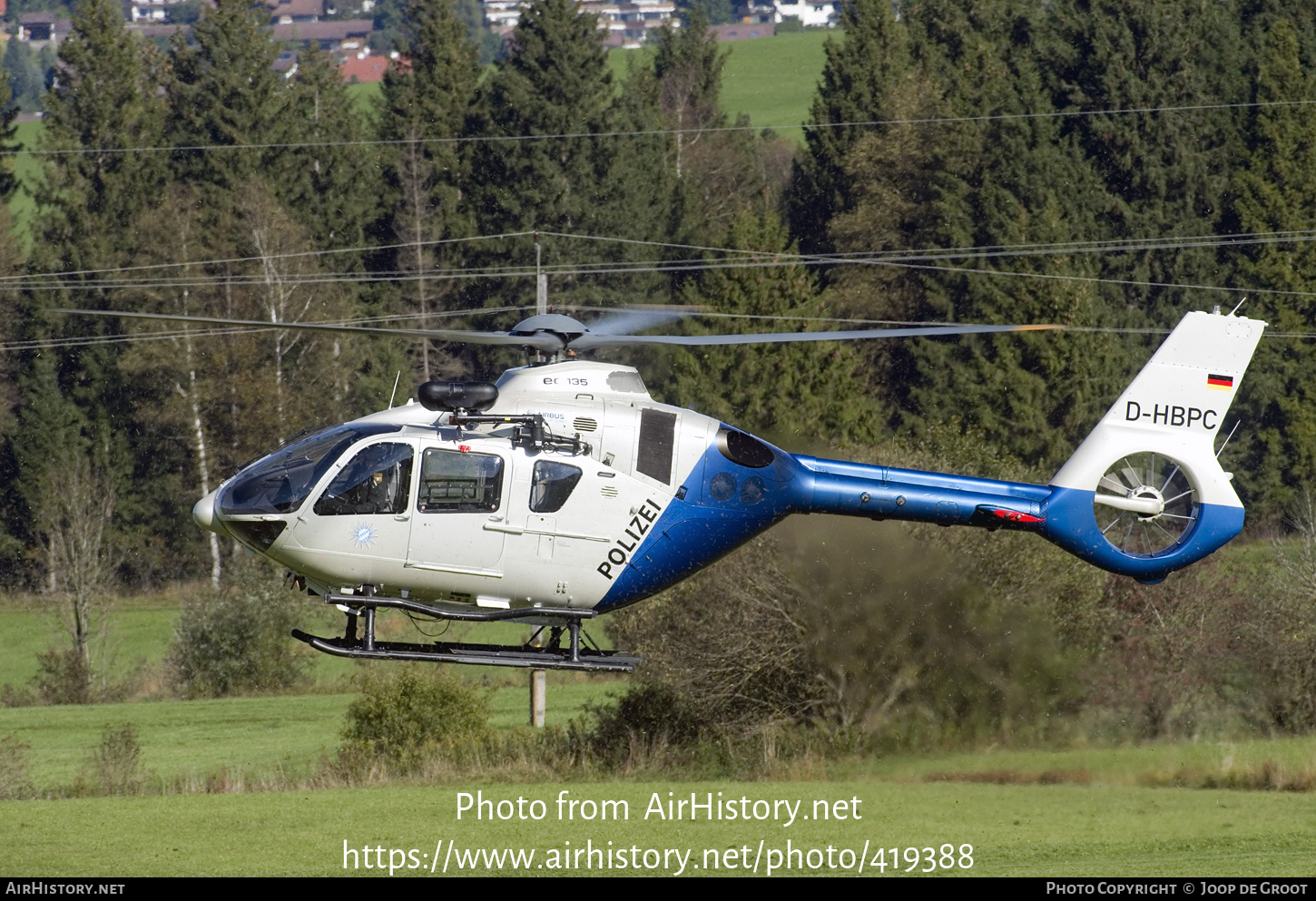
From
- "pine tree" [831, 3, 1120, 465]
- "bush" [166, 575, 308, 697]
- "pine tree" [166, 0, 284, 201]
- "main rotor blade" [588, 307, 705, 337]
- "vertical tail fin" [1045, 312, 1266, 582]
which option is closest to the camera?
"main rotor blade" [588, 307, 705, 337]

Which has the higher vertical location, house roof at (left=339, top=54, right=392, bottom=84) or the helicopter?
house roof at (left=339, top=54, right=392, bottom=84)

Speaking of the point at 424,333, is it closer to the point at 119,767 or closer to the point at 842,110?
the point at 119,767

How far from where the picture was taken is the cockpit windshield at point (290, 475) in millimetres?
16031

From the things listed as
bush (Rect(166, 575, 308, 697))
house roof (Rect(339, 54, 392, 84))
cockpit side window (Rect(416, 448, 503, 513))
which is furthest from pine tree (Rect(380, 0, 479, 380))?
house roof (Rect(339, 54, 392, 84))

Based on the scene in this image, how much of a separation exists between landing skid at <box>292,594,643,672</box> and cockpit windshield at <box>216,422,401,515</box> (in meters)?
1.03

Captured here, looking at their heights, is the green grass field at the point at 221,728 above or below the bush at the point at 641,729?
below

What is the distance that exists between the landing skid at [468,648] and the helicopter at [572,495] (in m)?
0.03

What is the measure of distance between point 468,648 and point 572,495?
65.5 inches

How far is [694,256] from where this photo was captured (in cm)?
6781

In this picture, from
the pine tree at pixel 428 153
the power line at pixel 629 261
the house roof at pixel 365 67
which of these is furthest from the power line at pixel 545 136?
the house roof at pixel 365 67

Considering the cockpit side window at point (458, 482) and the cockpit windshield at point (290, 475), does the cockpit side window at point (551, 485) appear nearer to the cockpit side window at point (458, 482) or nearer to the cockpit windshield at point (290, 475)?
the cockpit side window at point (458, 482)

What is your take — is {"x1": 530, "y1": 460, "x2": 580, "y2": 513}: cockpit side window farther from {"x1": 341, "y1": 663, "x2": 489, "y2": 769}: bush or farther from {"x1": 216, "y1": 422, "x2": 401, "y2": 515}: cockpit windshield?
{"x1": 341, "y1": 663, "x2": 489, "y2": 769}: bush

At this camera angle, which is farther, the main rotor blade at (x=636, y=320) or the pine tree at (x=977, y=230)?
the pine tree at (x=977, y=230)

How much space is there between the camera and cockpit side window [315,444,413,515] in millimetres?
15930
